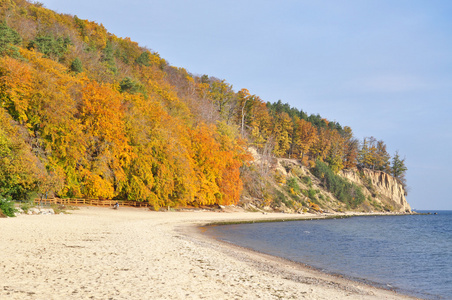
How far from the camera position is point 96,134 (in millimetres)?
38156

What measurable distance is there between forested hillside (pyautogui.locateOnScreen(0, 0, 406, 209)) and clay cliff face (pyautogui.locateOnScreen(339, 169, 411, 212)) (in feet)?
146

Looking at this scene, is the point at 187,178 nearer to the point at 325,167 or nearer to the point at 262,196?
the point at 262,196

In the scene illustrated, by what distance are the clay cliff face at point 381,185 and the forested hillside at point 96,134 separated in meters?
44.5

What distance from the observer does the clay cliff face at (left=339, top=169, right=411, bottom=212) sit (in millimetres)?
110219

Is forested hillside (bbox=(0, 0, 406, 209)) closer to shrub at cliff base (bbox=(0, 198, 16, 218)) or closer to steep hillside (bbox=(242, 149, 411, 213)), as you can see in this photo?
steep hillside (bbox=(242, 149, 411, 213))

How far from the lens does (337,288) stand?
12.6m

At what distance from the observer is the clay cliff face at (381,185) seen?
110219 millimetres

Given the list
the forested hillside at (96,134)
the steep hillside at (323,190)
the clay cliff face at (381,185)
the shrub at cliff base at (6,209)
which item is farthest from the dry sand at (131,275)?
the clay cliff face at (381,185)

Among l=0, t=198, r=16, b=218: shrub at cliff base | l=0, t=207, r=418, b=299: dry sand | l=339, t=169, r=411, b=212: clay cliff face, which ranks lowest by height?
l=0, t=207, r=418, b=299: dry sand

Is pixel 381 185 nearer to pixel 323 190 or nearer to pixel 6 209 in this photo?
pixel 323 190

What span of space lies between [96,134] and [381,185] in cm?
10356

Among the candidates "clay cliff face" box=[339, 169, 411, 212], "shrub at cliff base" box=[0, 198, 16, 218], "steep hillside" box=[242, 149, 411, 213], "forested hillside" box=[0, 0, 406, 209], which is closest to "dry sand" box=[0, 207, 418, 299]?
"shrub at cliff base" box=[0, 198, 16, 218]

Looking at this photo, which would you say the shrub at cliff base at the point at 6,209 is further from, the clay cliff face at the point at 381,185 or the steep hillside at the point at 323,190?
the clay cliff face at the point at 381,185

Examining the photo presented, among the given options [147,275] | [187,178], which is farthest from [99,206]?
[147,275]
